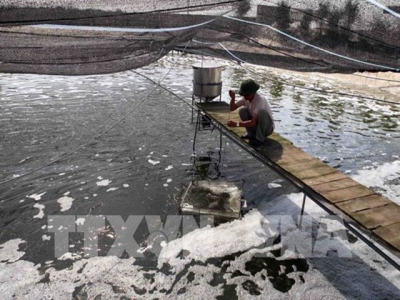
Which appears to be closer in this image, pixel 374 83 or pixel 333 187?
pixel 333 187

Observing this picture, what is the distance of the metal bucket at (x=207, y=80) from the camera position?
7744 mm

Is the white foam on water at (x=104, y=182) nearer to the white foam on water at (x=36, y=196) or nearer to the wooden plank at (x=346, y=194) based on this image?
the white foam on water at (x=36, y=196)

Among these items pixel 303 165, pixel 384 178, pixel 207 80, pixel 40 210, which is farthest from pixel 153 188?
pixel 384 178

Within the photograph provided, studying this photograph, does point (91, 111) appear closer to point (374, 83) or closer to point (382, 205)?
point (382, 205)

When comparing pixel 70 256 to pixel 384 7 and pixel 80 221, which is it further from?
pixel 384 7

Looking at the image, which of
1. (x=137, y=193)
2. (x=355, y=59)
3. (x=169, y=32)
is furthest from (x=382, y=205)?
(x=137, y=193)

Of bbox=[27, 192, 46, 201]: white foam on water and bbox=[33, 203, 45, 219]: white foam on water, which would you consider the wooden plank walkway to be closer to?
bbox=[33, 203, 45, 219]: white foam on water

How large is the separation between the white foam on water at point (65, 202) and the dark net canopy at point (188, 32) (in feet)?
8.38

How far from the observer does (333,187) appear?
4.52 meters

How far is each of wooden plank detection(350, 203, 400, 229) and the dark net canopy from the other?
1.79 metres

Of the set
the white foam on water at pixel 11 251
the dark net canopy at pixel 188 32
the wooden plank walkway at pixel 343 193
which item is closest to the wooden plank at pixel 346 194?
the wooden plank walkway at pixel 343 193

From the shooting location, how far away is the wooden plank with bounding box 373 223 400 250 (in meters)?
3.36

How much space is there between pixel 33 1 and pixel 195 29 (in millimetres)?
2206

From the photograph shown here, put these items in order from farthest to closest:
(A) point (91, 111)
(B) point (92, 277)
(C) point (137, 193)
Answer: (A) point (91, 111) → (C) point (137, 193) → (B) point (92, 277)
